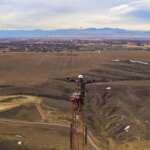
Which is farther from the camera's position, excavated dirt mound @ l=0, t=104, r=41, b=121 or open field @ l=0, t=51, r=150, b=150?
excavated dirt mound @ l=0, t=104, r=41, b=121

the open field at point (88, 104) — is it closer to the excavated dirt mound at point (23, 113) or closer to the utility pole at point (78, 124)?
the excavated dirt mound at point (23, 113)

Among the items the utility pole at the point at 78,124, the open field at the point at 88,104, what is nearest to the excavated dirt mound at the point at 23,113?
the open field at the point at 88,104

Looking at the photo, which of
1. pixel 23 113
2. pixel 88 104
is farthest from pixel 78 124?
pixel 88 104

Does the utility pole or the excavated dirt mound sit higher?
the utility pole

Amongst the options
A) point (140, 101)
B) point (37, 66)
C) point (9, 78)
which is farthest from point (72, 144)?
point (37, 66)

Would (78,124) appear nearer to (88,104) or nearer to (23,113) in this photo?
(23,113)

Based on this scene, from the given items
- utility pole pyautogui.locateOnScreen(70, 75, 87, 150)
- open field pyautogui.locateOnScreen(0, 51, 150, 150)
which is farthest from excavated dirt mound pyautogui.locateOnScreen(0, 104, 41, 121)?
utility pole pyautogui.locateOnScreen(70, 75, 87, 150)

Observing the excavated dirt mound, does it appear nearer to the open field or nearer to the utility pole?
the open field

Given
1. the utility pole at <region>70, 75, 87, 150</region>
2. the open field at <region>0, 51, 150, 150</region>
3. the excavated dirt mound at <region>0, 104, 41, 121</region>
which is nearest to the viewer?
the utility pole at <region>70, 75, 87, 150</region>
